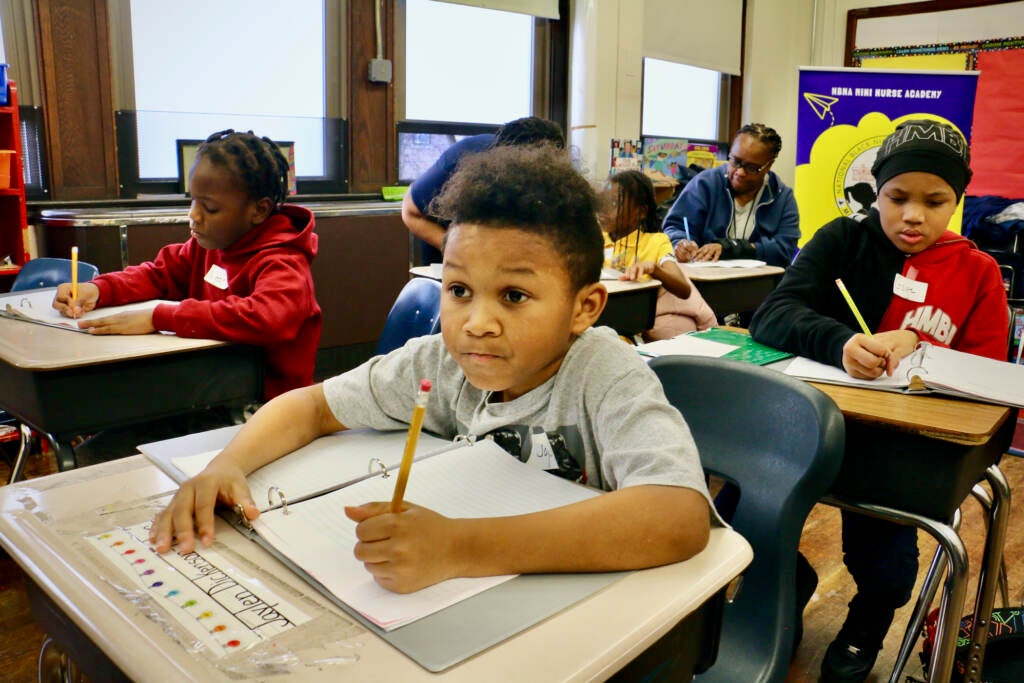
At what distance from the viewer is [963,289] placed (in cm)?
167

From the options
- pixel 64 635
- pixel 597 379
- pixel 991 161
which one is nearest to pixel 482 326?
pixel 597 379

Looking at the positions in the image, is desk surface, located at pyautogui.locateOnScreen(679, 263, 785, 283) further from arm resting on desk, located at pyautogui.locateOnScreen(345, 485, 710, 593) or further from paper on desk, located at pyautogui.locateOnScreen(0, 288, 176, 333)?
arm resting on desk, located at pyautogui.locateOnScreen(345, 485, 710, 593)

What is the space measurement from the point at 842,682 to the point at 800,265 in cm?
87

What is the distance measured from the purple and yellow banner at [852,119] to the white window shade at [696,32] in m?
2.29

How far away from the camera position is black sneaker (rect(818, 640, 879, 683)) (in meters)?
1.66

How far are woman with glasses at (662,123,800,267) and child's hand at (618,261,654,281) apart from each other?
90cm

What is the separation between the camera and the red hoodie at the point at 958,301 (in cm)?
167

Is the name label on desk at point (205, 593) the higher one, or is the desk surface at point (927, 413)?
the name label on desk at point (205, 593)

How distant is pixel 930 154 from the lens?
1.62 m

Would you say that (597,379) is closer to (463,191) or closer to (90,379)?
(463,191)

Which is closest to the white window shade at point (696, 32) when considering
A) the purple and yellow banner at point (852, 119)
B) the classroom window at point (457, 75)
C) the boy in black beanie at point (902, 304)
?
the classroom window at point (457, 75)

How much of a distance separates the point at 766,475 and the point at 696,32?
18.0ft

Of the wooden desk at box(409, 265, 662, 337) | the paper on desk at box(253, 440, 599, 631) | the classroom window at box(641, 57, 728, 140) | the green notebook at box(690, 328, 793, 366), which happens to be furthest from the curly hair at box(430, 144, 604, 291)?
the classroom window at box(641, 57, 728, 140)

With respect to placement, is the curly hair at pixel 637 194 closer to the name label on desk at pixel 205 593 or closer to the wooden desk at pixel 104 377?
the wooden desk at pixel 104 377
